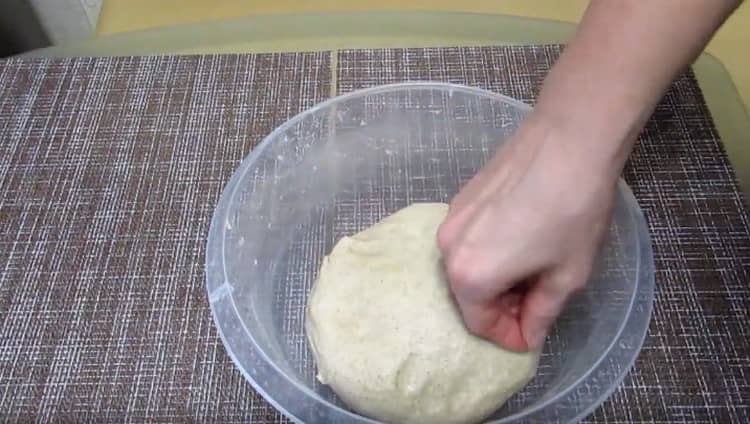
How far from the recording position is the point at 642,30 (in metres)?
0.53

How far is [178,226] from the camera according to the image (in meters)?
0.79

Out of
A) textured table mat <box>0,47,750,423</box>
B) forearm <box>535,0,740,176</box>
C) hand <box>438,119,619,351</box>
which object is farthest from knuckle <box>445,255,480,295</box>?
textured table mat <box>0,47,750,423</box>

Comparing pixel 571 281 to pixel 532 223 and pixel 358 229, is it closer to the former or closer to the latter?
pixel 532 223

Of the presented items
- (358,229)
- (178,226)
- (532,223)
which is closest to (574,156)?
(532,223)

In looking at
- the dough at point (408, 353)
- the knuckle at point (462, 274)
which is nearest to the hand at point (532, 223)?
the knuckle at point (462, 274)

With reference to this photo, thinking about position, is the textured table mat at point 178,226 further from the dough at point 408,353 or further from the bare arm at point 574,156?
the bare arm at point 574,156

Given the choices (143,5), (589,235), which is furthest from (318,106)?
(143,5)

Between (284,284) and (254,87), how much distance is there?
0.93 feet

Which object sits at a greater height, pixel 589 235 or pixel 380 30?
Result: pixel 589 235

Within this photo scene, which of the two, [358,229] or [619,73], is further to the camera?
[358,229]

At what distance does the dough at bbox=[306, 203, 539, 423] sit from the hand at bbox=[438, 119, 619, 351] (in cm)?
10

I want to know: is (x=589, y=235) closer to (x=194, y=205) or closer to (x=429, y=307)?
(x=429, y=307)

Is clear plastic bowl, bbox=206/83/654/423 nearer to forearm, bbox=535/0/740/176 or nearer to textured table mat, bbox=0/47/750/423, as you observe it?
textured table mat, bbox=0/47/750/423

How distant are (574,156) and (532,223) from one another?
0.06 metres
